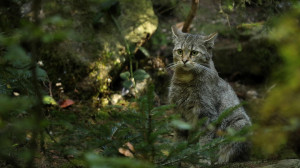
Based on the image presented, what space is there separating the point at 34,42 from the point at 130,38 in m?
4.99

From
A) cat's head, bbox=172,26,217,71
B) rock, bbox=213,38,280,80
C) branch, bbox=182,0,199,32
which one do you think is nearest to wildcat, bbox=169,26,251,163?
cat's head, bbox=172,26,217,71

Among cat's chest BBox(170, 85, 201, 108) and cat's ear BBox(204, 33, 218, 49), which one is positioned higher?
cat's ear BBox(204, 33, 218, 49)

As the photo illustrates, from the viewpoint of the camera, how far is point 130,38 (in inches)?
257

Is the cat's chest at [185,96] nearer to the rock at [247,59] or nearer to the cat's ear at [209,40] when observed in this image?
the cat's ear at [209,40]

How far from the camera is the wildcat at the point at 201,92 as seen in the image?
4.16 metres

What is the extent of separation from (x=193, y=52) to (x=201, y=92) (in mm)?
566

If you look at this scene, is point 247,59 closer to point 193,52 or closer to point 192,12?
point 192,12

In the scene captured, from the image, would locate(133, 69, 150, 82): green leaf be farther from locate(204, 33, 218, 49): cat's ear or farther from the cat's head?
locate(204, 33, 218, 49): cat's ear

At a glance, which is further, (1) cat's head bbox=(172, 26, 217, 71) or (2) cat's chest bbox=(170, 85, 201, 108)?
(2) cat's chest bbox=(170, 85, 201, 108)

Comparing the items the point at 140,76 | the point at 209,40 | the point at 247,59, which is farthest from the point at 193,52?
the point at 247,59

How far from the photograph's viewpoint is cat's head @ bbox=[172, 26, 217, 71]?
4.13 m

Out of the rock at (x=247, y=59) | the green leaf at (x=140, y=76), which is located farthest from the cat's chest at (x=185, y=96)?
the rock at (x=247, y=59)

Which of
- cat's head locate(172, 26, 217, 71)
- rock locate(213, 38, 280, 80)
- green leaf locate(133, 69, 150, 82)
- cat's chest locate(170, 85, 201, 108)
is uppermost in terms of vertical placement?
rock locate(213, 38, 280, 80)

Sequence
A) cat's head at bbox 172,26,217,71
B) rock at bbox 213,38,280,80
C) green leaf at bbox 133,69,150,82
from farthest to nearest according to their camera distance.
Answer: rock at bbox 213,38,280,80
green leaf at bbox 133,69,150,82
cat's head at bbox 172,26,217,71
